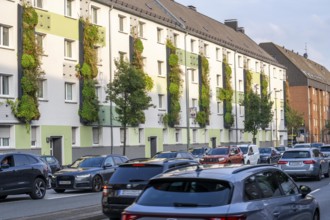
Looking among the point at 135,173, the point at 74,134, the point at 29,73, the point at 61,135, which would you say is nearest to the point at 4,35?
the point at 29,73

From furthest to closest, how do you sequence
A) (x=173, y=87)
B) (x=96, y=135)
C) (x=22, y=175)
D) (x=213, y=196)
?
(x=173, y=87)
(x=96, y=135)
(x=22, y=175)
(x=213, y=196)

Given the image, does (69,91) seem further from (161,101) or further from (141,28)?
(161,101)

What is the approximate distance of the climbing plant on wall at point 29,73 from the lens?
35438 mm

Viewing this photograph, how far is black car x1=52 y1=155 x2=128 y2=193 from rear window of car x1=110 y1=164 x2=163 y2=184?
10.8m

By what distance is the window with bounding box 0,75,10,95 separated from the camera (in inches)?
1366

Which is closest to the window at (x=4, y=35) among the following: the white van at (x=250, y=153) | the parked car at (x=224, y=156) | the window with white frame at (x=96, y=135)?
the window with white frame at (x=96, y=135)

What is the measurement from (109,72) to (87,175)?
2121 cm

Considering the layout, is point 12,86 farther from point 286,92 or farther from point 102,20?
point 286,92

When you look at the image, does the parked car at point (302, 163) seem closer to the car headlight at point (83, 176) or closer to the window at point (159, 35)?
the car headlight at point (83, 176)

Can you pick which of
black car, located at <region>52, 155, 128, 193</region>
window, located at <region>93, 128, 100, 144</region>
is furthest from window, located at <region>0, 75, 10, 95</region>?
black car, located at <region>52, 155, 128, 193</region>

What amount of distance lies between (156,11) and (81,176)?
32223 millimetres

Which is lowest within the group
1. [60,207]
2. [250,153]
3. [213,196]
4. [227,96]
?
[60,207]

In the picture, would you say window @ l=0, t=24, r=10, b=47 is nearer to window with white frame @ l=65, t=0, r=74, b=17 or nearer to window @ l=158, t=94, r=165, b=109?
window with white frame @ l=65, t=0, r=74, b=17

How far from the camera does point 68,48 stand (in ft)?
134
